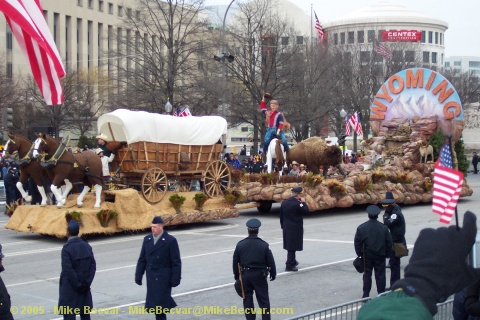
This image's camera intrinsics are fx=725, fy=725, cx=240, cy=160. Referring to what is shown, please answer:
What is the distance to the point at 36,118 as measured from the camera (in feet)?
160

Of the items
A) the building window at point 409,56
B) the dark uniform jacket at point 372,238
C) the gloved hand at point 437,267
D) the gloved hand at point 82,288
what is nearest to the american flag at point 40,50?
the gloved hand at point 82,288

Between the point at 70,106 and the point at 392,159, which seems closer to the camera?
the point at 392,159

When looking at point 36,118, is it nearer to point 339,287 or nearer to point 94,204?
point 94,204

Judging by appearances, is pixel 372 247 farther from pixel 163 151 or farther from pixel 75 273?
pixel 163 151

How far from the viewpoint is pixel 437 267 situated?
9.20ft

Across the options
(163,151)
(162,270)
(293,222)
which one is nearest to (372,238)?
(293,222)

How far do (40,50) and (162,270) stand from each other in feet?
11.6

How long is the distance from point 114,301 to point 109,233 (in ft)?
24.2

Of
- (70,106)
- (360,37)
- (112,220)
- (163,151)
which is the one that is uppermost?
(360,37)

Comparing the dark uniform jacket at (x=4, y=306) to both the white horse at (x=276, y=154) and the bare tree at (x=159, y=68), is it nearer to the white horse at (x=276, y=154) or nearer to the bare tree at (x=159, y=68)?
the white horse at (x=276, y=154)

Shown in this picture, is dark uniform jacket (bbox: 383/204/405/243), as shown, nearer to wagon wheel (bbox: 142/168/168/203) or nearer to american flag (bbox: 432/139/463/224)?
wagon wheel (bbox: 142/168/168/203)

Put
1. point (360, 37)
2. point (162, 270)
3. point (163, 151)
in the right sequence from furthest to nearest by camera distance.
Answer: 1. point (360, 37)
2. point (163, 151)
3. point (162, 270)

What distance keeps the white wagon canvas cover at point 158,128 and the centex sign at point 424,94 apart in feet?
38.2

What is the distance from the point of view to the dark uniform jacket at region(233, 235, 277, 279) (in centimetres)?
989
